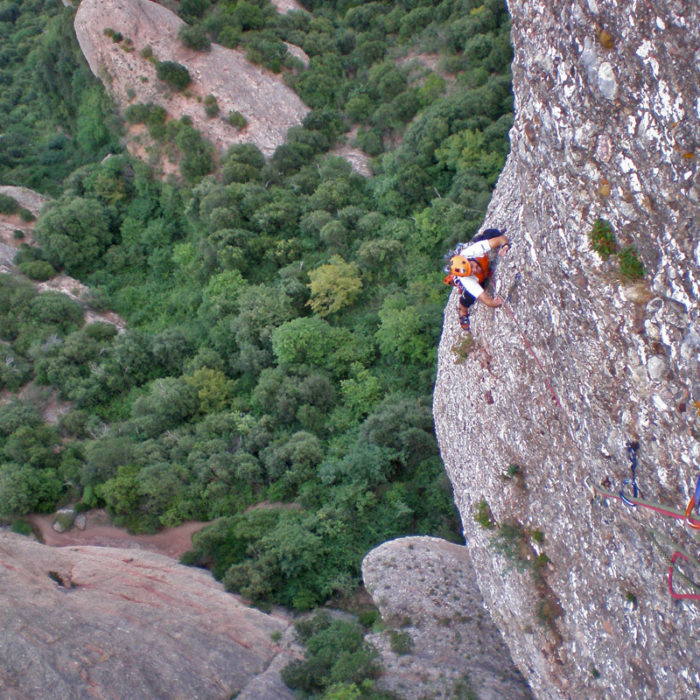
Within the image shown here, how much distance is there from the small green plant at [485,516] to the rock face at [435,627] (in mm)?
4311

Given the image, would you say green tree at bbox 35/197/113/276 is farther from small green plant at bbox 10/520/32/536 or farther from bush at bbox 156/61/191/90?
small green plant at bbox 10/520/32/536

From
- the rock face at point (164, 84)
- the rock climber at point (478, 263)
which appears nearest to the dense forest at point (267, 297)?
the rock face at point (164, 84)

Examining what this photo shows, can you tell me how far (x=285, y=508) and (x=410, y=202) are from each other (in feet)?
61.5

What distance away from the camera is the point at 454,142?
3130 cm

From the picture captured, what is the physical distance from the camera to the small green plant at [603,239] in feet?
23.8

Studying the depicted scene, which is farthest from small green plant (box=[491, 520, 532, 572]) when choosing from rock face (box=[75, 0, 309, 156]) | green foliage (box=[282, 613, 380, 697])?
rock face (box=[75, 0, 309, 156])

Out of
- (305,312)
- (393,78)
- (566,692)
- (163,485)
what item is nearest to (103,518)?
(163,485)

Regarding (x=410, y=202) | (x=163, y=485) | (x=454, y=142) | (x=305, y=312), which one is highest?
(x=454, y=142)

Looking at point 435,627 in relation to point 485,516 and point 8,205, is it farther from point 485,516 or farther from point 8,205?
point 8,205

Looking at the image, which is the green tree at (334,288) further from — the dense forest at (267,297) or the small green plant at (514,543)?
the small green plant at (514,543)

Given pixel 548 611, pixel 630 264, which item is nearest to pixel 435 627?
pixel 548 611

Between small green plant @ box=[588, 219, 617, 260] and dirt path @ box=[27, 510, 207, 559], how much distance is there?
21.1 metres

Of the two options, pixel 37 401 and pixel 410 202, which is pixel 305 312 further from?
pixel 37 401

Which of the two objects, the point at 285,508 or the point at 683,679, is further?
the point at 285,508
